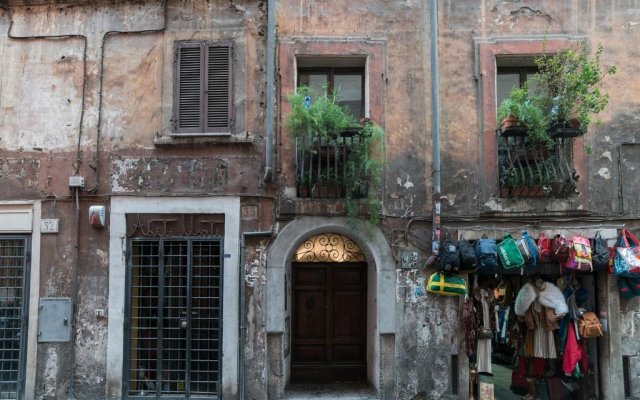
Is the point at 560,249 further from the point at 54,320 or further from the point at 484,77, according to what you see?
the point at 54,320

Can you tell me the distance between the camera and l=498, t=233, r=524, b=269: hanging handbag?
8344 mm

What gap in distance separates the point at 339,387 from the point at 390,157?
3956 mm

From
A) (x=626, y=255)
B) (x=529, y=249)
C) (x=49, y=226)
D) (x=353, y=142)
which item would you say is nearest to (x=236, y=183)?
(x=353, y=142)

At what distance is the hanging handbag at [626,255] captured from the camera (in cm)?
828

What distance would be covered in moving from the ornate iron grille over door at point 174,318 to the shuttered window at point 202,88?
1882 millimetres

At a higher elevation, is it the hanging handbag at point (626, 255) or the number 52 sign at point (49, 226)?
the number 52 sign at point (49, 226)

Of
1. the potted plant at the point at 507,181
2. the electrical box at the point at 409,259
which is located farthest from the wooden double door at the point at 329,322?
the potted plant at the point at 507,181

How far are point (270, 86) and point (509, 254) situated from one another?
14.7ft

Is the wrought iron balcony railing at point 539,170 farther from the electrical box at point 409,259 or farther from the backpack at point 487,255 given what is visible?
the electrical box at point 409,259

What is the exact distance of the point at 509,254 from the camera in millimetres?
8391

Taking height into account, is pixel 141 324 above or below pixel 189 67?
below

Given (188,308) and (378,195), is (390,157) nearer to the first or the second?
(378,195)

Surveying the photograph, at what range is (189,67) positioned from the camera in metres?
9.21

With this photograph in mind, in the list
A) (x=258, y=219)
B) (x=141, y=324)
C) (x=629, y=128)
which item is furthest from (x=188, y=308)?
(x=629, y=128)
